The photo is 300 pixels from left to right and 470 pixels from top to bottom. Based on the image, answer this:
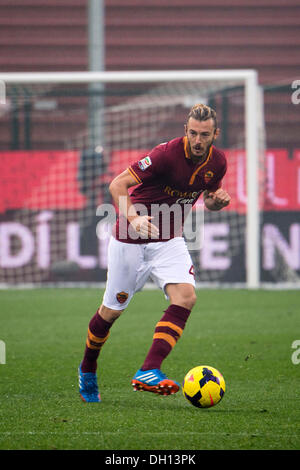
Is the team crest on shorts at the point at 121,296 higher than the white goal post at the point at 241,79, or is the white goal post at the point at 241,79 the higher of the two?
the white goal post at the point at 241,79

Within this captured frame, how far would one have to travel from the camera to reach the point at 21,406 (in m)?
4.81

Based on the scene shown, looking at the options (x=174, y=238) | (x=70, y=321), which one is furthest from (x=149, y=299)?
(x=174, y=238)

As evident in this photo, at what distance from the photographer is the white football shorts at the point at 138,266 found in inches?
201

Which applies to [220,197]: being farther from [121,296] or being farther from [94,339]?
[94,339]

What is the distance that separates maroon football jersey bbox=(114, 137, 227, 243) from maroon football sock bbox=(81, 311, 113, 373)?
0.51 m

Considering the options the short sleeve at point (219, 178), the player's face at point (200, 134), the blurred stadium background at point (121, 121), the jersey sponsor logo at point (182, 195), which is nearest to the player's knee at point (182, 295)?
the jersey sponsor logo at point (182, 195)

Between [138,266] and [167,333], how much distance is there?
0.46 meters

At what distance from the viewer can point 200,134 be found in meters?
4.92

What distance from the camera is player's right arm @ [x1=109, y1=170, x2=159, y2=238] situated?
4738 mm

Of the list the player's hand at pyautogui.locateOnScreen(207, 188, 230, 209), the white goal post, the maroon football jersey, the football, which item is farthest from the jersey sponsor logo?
the white goal post

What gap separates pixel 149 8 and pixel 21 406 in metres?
12.2

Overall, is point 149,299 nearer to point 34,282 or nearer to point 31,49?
point 34,282

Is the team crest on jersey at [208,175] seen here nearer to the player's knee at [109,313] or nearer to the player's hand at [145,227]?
the player's hand at [145,227]

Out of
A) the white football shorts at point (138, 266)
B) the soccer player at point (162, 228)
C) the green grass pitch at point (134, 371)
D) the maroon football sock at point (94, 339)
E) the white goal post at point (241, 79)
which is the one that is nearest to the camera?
the green grass pitch at point (134, 371)
